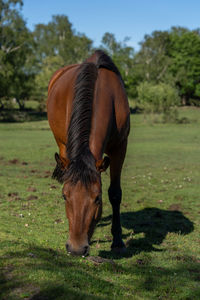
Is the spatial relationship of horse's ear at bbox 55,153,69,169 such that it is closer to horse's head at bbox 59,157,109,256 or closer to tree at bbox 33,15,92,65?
horse's head at bbox 59,157,109,256

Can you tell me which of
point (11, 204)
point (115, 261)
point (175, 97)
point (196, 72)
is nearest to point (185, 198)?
point (11, 204)

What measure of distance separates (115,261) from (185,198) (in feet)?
15.5

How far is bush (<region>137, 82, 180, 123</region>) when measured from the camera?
37469mm

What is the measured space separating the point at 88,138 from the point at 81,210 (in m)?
0.80

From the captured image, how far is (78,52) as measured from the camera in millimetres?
57438

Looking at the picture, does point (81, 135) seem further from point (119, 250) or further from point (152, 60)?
point (152, 60)

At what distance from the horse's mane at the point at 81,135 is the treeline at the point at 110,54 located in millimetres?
Answer: 33528

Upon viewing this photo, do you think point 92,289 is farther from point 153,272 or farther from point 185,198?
point 185,198

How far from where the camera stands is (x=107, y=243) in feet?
18.7

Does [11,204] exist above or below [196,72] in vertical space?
below

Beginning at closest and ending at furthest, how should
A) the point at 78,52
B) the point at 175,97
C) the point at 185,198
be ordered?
the point at 185,198 < the point at 175,97 < the point at 78,52

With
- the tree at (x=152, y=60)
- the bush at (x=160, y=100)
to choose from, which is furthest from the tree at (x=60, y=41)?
the bush at (x=160, y=100)

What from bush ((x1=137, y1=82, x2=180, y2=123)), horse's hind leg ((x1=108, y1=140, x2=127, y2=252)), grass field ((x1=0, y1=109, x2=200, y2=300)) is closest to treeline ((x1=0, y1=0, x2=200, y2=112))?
bush ((x1=137, y1=82, x2=180, y2=123))

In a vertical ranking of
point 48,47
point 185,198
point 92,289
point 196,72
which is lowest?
point 185,198
